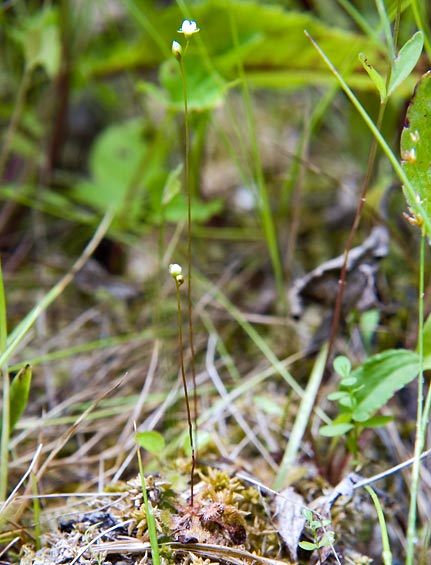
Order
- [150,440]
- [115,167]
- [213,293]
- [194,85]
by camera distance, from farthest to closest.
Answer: [115,167], [213,293], [194,85], [150,440]

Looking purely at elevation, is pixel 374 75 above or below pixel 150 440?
above

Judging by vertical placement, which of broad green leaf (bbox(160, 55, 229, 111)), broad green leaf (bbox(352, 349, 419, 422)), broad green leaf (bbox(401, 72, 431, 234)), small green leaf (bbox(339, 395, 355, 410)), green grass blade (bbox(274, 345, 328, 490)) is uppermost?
broad green leaf (bbox(160, 55, 229, 111))

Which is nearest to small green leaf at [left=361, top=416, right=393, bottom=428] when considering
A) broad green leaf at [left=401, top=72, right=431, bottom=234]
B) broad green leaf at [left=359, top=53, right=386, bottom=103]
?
broad green leaf at [left=401, top=72, right=431, bottom=234]

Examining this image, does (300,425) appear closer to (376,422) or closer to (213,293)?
(376,422)

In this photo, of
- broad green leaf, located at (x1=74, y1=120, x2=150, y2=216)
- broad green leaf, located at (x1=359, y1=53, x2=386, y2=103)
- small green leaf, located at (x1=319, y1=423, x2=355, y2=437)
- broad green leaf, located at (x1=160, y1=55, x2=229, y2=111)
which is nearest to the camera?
broad green leaf, located at (x1=359, y1=53, x2=386, y2=103)

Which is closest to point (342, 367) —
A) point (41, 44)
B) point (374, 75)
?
point (374, 75)

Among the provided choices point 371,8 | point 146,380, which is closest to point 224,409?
point 146,380

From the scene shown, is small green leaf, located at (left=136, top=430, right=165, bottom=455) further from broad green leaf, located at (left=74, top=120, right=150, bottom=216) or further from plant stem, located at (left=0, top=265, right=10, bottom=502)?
broad green leaf, located at (left=74, top=120, right=150, bottom=216)
